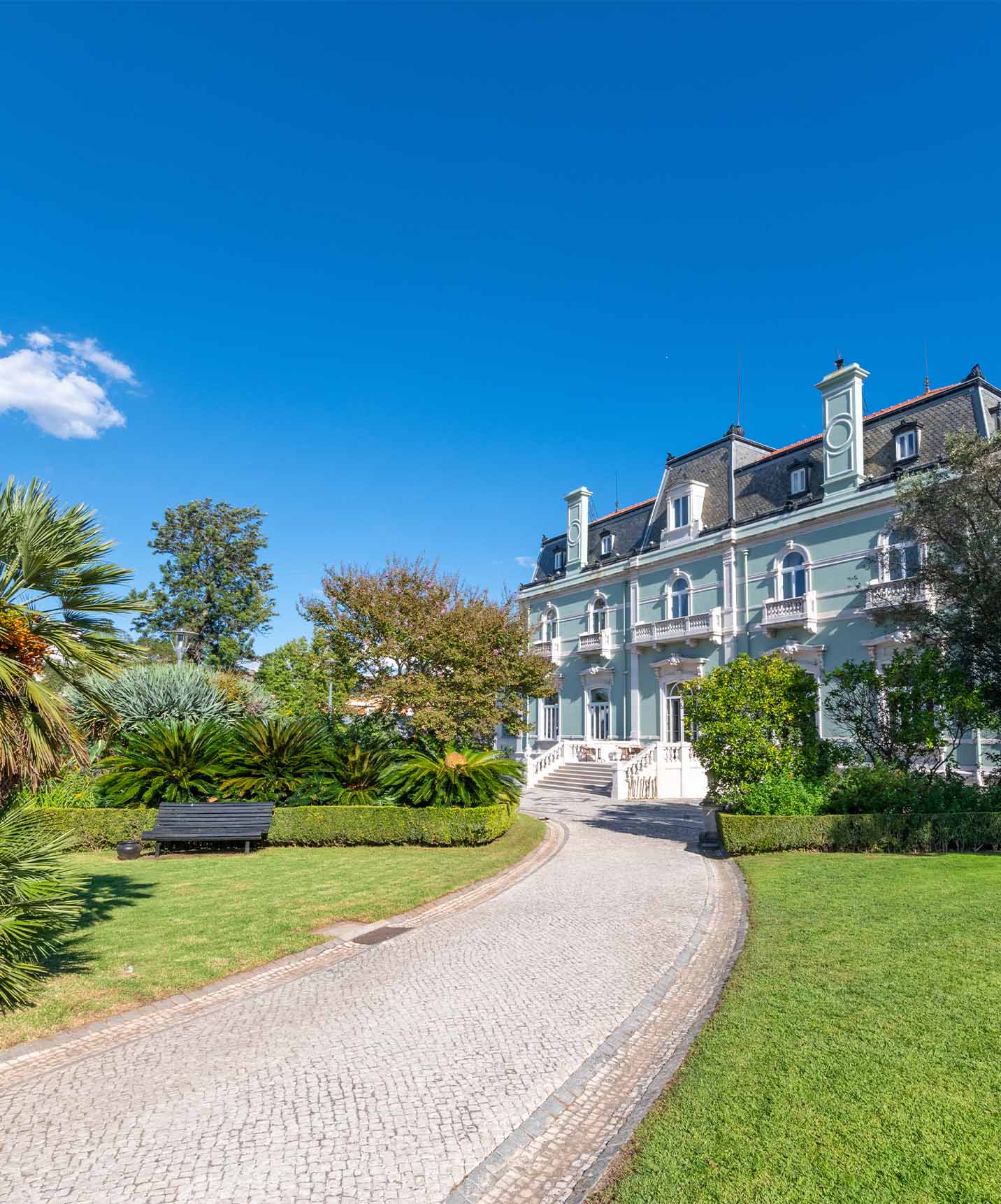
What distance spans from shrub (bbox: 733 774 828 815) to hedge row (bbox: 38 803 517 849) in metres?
5.20

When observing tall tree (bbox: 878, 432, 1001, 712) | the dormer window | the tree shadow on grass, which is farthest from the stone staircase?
the tree shadow on grass

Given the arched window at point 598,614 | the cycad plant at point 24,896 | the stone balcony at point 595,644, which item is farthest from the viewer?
the arched window at point 598,614

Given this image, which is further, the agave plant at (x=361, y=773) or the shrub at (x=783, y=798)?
the agave plant at (x=361, y=773)

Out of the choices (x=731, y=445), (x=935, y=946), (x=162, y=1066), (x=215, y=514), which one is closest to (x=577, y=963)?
(x=935, y=946)

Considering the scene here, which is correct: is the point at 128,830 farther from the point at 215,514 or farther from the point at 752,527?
the point at 215,514

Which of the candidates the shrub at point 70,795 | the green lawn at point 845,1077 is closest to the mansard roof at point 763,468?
the green lawn at point 845,1077

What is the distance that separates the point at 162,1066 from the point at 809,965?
5744 mm

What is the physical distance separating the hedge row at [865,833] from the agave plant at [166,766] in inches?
437

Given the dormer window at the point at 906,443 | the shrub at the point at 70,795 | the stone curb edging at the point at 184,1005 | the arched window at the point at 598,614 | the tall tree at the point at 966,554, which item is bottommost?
the stone curb edging at the point at 184,1005

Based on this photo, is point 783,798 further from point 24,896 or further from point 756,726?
point 24,896

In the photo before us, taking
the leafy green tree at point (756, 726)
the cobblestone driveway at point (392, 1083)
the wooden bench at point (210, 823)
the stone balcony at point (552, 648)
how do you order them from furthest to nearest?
1. the stone balcony at point (552, 648)
2. the leafy green tree at point (756, 726)
3. the wooden bench at point (210, 823)
4. the cobblestone driveway at point (392, 1083)

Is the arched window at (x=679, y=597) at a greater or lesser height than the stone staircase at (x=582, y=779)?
greater

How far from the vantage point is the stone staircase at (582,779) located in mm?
27781

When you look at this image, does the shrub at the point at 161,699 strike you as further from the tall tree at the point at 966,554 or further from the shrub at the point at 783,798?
the tall tree at the point at 966,554
